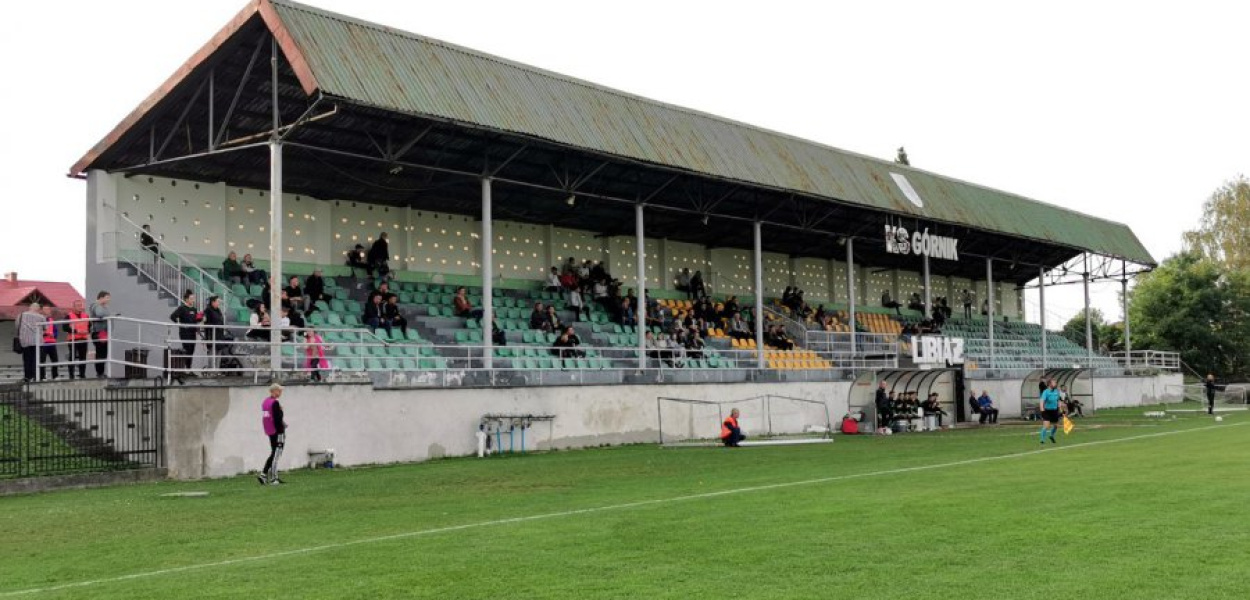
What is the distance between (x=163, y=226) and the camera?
1146 inches

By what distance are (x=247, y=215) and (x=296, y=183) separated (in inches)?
62.1

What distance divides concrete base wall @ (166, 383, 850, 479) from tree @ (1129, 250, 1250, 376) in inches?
1932

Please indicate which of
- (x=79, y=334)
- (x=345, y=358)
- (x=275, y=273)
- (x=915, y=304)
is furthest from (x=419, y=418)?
(x=915, y=304)

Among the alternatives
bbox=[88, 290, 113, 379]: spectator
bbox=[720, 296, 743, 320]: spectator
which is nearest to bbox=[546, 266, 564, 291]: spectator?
bbox=[720, 296, 743, 320]: spectator

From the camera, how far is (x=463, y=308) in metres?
31.3

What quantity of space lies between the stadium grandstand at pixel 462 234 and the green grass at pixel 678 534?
239 inches

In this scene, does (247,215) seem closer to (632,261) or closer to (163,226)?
(163,226)

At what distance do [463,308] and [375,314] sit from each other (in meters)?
4.21

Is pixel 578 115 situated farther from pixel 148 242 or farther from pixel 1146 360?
pixel 1146 360

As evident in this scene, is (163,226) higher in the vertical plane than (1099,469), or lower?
higher

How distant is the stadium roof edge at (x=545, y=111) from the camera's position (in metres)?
23.5

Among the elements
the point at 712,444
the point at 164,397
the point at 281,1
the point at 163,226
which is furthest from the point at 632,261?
the point at 164,397

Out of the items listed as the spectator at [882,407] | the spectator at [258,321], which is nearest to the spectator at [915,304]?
the spectator at [882,407]

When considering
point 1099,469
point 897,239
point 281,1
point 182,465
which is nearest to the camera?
point 1099,469
